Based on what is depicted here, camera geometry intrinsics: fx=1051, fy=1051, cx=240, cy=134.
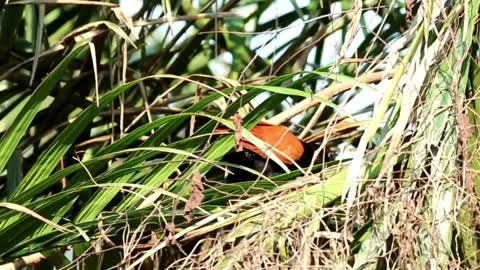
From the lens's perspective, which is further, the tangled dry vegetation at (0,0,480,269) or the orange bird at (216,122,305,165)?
the orange bird at (216,122,305,165)

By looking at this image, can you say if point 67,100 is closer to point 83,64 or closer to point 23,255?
point 83,64

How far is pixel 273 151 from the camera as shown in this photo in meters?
1.21

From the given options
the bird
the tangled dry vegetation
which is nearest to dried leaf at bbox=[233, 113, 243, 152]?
the tangled dry vegetation

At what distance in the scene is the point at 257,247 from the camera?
937 millimetres

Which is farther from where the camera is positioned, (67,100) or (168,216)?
(67,100)

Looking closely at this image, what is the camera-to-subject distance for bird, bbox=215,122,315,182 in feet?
4.11

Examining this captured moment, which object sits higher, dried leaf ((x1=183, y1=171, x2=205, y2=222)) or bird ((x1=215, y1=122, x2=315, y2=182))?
dried leaf ((x1=183, y1=171, x2=205, y2=222))

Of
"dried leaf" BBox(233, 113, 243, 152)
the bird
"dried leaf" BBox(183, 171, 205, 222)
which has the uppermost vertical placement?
"dried leaf" BBox(233, 113, 243, 152)

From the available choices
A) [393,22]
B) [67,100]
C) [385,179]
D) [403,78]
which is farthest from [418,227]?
[393,22]

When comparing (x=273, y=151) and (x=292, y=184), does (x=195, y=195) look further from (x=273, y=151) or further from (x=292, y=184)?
(x=273, y=151)

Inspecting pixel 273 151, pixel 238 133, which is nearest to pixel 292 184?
pixel 238 133

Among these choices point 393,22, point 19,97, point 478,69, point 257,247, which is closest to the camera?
point 257,247

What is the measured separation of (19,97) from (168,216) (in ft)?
1.75

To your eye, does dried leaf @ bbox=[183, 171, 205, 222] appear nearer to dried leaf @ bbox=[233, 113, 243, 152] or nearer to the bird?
dried leaf @ bbox=[233, 113, 243, 152]
